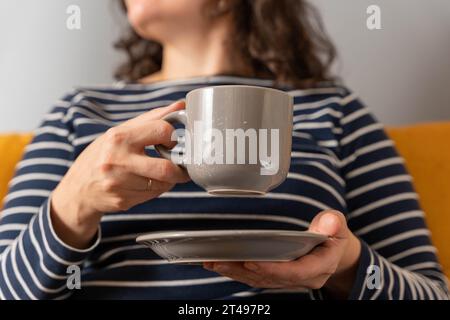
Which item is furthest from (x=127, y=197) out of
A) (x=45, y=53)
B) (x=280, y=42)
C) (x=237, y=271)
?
(x=45, y=53)

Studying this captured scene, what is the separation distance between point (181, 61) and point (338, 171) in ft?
1.12

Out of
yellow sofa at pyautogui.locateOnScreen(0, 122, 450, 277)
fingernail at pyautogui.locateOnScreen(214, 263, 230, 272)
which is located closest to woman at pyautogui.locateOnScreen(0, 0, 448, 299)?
fingernail at pyautogui.locateOnScreen(214, 263, 230, 272)

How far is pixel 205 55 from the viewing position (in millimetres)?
1035

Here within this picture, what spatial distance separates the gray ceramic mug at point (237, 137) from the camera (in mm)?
530

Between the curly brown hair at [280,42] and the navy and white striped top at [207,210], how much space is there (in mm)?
61

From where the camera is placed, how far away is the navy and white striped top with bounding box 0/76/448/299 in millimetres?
739

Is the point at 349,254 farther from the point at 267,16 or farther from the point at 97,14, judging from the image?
the point at 97,14

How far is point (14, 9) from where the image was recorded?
117 cm

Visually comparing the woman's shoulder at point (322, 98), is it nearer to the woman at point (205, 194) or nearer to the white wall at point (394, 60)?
the woman at point (205, 194)

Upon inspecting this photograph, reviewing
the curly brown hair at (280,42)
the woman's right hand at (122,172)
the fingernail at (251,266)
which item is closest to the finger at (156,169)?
the woman's right hand at (122,172)

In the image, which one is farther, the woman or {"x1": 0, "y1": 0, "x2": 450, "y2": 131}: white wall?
{"x1": 0, "y1": 0, "x2": 450, "y2": 131}: white wall

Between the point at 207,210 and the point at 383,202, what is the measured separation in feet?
0.87

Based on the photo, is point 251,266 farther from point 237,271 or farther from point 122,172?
point 122,172

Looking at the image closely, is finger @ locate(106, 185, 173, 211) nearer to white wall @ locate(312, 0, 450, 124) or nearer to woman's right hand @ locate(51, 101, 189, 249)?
woman's right hand @ locate(51, 101, 189, 249)
